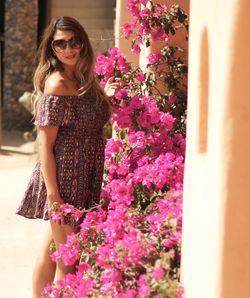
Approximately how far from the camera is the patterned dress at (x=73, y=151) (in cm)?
398

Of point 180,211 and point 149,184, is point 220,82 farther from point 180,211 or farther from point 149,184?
point 149,184

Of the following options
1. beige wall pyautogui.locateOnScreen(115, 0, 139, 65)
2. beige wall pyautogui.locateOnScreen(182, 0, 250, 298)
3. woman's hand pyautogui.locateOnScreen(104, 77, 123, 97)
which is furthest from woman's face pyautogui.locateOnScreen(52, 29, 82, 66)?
beige wall pyautogui.locateOnScreen(115, 0, 139, 65)

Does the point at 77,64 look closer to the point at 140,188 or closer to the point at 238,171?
the point at 140,188

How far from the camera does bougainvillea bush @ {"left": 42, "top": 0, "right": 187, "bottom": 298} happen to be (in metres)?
3.35

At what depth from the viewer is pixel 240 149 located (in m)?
2.74

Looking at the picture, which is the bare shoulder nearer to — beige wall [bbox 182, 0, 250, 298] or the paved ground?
beige wall [bbox 182, 0, 250, 298]

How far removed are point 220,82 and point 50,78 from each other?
152 centimetres

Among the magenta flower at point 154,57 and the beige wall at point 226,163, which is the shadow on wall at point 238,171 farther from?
the magenta flower at point 154,57

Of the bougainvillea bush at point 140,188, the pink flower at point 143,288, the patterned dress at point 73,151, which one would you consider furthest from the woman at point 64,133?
the pink flower at point 143,288

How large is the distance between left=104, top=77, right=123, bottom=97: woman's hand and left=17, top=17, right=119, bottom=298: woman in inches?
10.6

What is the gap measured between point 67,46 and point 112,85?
0.48 meters

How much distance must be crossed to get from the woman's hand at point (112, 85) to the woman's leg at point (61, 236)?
85 centimetres

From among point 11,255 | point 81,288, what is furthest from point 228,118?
point 11,255

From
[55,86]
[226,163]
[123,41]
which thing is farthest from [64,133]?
[123,41]
